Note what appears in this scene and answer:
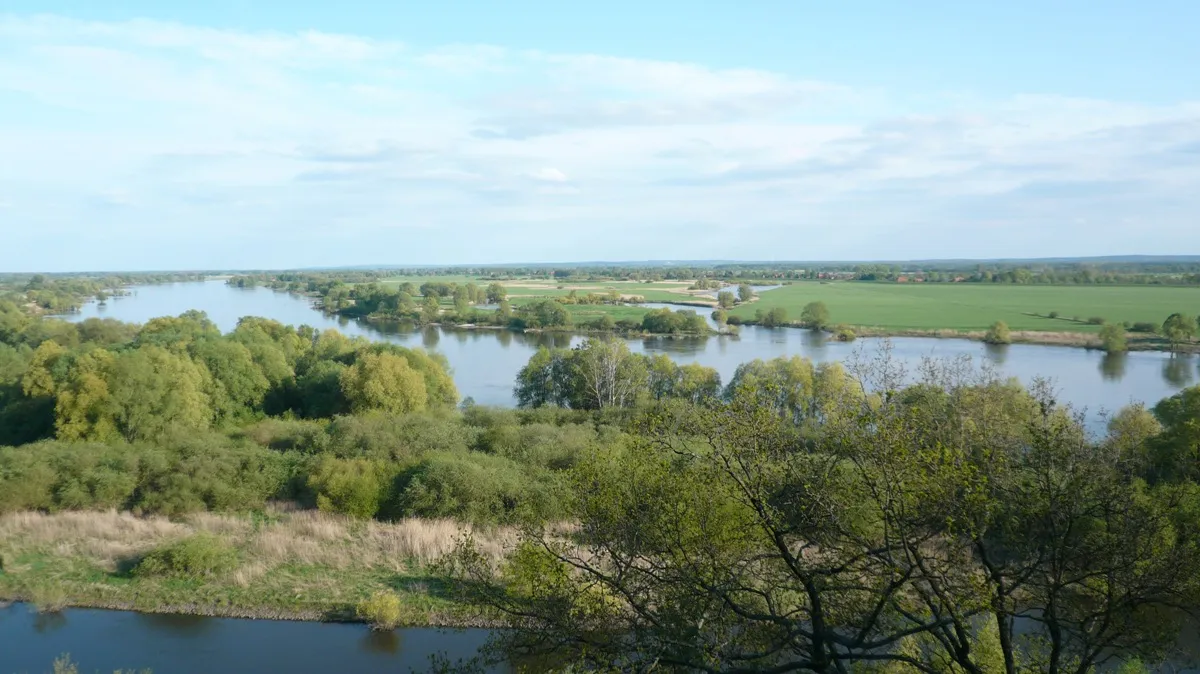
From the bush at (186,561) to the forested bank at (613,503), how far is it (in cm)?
5

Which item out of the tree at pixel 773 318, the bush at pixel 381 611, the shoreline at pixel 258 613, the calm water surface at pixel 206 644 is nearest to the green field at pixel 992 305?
the tree at pixel 773 318

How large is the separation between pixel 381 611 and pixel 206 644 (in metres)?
2.55

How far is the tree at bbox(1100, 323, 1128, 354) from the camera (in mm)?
36531

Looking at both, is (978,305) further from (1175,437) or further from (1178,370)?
(1175,437)

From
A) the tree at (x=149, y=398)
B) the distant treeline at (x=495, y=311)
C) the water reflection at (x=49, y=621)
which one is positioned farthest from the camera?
the distant treeline at (x=495, y=311)

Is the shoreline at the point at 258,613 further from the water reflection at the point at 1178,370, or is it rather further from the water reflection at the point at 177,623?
the water reflection at the point at 1178,370

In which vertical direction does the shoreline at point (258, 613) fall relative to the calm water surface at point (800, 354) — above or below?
below

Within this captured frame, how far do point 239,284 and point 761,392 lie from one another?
130m

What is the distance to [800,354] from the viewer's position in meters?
36.8

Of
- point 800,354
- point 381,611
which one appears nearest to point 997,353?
point 800,354

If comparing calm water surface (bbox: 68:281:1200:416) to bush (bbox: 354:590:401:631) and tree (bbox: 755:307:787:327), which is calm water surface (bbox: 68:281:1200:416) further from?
bush (bbox: 354:590:401:631)

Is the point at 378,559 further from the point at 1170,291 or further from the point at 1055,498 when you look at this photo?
the point at 1170,291

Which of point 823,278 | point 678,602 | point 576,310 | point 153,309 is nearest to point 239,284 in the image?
point 153,309

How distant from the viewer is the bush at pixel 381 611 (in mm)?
10945
